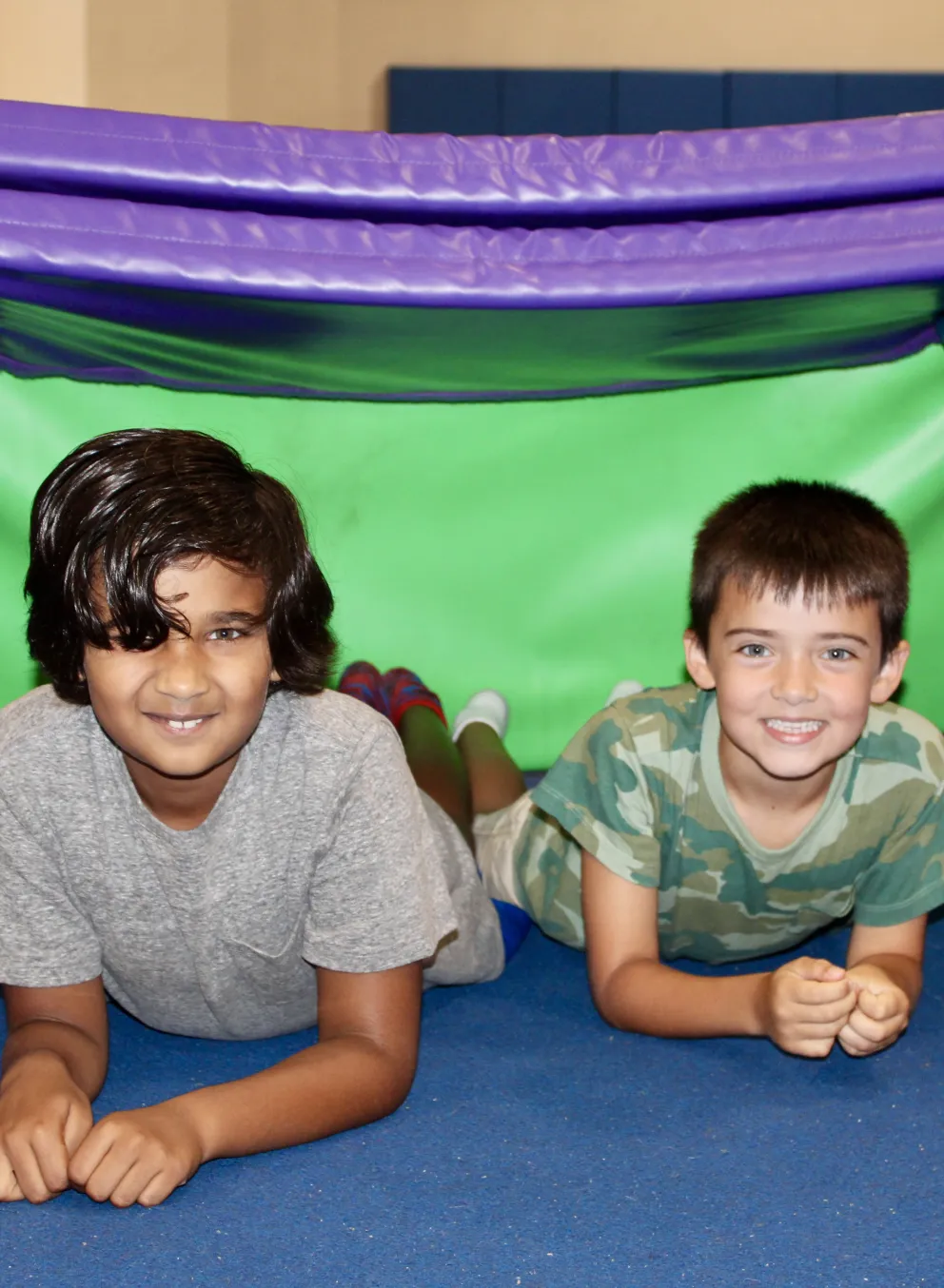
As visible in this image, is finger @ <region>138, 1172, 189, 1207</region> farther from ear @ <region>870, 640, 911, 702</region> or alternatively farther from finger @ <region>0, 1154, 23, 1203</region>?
ear @ <region>870, 640, 911, 702</region>

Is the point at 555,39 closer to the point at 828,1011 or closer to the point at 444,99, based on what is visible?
the point at 444,99

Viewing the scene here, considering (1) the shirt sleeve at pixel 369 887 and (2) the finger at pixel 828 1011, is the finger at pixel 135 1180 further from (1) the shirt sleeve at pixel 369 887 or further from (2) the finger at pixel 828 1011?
(2) the finger at pixel 828 1011

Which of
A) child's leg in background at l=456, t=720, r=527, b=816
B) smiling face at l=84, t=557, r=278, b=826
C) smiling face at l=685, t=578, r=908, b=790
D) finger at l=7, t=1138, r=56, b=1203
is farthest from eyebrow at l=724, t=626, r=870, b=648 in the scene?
finger at l=7, t=1138, r=56, b=1203

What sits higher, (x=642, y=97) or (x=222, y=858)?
(x=642, y=97)

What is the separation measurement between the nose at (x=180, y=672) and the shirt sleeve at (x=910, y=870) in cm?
60

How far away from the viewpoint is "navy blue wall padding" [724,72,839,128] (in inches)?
172

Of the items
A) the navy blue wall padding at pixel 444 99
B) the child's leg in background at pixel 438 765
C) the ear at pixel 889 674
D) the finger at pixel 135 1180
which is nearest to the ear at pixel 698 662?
the ear at pixel 889 674

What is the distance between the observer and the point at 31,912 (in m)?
1.04

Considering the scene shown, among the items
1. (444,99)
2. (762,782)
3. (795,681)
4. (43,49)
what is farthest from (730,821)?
(444,99)

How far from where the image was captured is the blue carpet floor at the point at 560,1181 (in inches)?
33.9

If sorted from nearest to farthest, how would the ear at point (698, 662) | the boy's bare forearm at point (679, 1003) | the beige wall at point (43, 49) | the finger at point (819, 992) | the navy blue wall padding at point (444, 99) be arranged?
the finger at point (819, 992) < the boy's bare forearm at point (679, 1003) < the ear at point (698, 662) < the beige wall at point (43, 49) < the navy blue wall padding at point (444, 99)

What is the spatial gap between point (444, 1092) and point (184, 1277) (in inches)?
11.0

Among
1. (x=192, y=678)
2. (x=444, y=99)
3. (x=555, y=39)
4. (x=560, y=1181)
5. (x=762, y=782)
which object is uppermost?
(x=555, y=39)

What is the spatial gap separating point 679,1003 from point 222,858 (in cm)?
38
